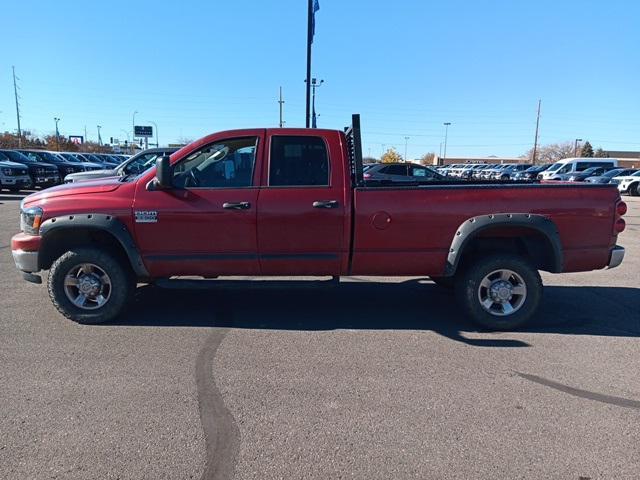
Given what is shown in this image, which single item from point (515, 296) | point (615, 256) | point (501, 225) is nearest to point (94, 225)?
point (501, 225)

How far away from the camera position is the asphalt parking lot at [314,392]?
2.81 metres

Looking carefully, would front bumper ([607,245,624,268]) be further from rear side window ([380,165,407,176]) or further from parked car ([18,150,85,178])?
parked car ([18,150,85,178])

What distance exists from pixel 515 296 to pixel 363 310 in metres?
1.68

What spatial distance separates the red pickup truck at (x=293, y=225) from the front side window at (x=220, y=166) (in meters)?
0.01

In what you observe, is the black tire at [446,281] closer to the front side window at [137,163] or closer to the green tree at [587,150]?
the front side window at [137,163]

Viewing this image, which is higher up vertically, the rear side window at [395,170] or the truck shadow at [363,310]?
the rear side window at [395,170]

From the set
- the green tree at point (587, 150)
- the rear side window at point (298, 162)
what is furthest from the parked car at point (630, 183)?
the green tree at point (587, 150)

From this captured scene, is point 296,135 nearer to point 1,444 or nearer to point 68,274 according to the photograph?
point 68,274

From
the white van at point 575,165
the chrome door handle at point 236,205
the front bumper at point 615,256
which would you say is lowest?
the front bumper at point 615,256

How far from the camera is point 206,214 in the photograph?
4.81 metres

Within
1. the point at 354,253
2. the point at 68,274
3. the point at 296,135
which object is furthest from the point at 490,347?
the point at 68,274

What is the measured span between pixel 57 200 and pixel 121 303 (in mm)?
1234

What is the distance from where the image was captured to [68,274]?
5.00 m

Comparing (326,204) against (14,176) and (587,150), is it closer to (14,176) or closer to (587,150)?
(14,176)
